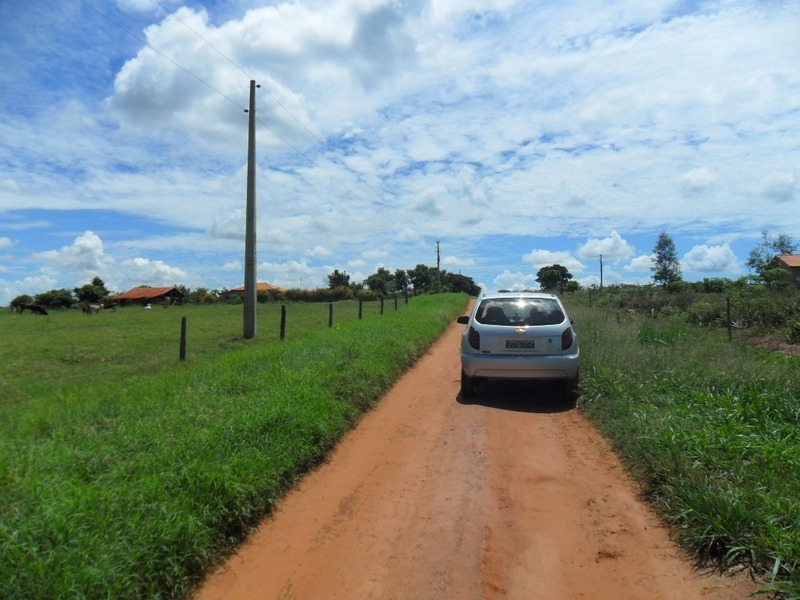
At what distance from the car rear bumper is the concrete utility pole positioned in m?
A: 11.6

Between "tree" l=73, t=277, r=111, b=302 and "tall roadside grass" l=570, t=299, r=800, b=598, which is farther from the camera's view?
"tree" l=73, t=277, r=111, b=302

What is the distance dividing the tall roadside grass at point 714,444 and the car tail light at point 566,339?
740mm

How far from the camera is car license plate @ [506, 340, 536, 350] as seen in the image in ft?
26.8

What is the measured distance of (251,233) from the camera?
1791 cm

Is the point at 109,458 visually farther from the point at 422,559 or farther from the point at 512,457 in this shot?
the point at 512,457

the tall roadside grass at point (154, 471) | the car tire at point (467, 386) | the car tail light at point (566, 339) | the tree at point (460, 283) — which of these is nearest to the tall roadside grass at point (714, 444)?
the car tail light at point (566, 339)

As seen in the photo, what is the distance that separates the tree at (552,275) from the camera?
250 ft

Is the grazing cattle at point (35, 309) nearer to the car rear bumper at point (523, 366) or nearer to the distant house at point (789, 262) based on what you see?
the car rear bumper at point (523, 366)

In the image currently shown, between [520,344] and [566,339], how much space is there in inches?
26.9

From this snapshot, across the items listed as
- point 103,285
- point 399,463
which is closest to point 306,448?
point 399,463

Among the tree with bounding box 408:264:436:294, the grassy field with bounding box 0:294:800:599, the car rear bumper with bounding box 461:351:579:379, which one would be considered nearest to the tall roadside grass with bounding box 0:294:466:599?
the grassy field with bounding box 0:294:800:599

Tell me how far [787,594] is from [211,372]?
25.3ft

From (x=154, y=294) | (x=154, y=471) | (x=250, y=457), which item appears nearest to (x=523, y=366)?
(x=250, y=457)

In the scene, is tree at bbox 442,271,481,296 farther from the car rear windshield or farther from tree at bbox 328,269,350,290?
the car rear windshield
